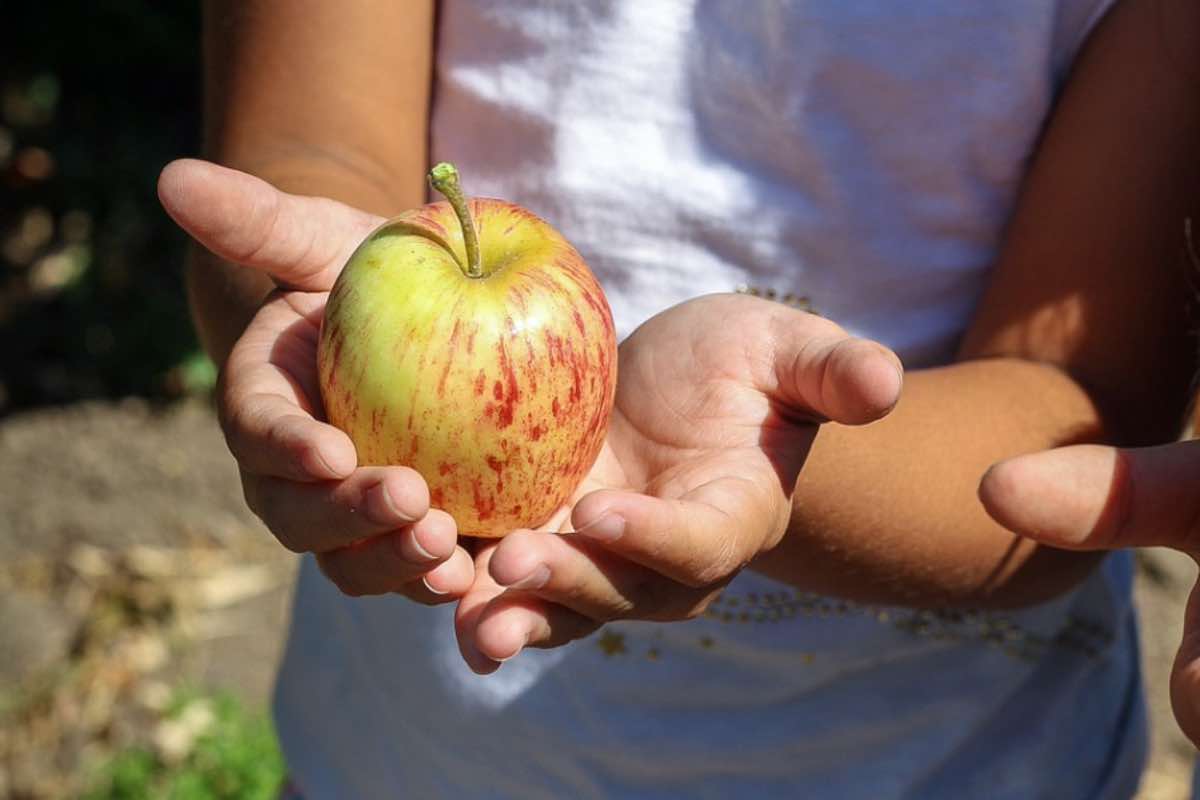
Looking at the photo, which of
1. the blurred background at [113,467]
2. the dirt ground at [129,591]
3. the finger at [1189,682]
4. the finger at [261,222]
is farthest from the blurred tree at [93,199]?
the finger at [1189,682]

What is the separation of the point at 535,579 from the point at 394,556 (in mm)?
138

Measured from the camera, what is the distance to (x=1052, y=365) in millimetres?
1663

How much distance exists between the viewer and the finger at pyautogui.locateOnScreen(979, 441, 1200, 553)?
4.40 feet

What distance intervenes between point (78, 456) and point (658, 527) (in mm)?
3109

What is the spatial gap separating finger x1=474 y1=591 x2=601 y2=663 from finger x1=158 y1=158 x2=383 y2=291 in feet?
1.62

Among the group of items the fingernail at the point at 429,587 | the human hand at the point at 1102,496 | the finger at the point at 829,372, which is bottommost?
the fingernail at the point at 429,587

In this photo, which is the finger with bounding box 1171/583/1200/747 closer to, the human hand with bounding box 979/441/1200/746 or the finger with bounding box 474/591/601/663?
the human hand with bounding box 979/441/1200/746

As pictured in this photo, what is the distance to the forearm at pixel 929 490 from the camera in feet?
5.11

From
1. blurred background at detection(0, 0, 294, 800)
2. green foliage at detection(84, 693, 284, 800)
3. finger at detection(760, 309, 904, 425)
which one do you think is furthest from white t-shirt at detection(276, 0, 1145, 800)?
blurred background at detection(0, 0, 294, 800)

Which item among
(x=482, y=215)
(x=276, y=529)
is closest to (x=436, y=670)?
(x=276, y=529)

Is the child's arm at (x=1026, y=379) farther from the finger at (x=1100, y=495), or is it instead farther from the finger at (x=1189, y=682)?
the finger at (x=1189, y=682)

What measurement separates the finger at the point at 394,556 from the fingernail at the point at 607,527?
0.13 metres

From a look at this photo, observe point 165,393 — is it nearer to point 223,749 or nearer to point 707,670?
point 223,749

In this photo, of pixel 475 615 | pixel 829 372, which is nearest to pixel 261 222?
pixel 475 615
